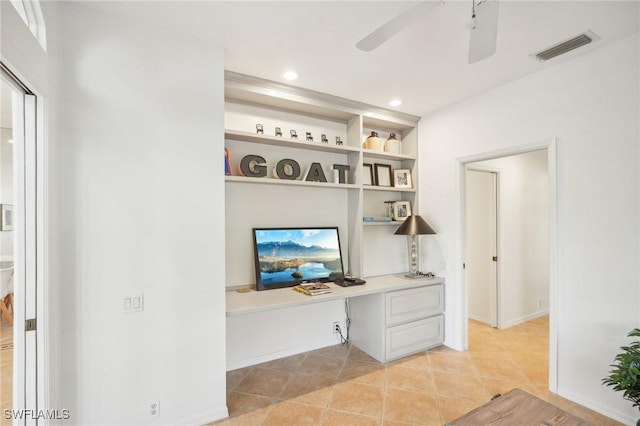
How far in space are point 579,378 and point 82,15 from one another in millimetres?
4155

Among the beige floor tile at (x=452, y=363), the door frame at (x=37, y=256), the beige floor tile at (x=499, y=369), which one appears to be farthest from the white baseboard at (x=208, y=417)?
the beige floor tile at (x=499, y=369)

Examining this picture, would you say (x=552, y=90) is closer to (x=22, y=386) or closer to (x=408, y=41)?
(x=408, y=41)

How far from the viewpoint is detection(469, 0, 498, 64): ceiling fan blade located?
1253mm

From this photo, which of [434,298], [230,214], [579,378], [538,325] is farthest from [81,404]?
[538,325]

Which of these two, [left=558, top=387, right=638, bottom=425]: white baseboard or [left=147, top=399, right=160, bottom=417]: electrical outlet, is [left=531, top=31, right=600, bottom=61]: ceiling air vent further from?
[left=147, top=399, right=160, bottom=417]: electrical outlet

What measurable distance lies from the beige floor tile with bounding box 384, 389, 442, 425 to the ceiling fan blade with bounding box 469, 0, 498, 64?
91.3 inches

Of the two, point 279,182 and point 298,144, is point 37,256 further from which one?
point 298,144

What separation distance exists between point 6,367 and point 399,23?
8.02 feet

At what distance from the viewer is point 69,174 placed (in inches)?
66.6

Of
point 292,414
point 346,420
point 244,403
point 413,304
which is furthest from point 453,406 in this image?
point 244,403

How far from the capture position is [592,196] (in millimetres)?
2182

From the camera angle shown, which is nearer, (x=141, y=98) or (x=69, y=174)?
(x=69, y=174)

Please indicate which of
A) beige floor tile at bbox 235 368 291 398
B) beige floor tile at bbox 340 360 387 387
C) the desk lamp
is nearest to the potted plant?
beige floor tile at bbox 340 360 387 387

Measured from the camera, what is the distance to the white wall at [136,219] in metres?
1.69
